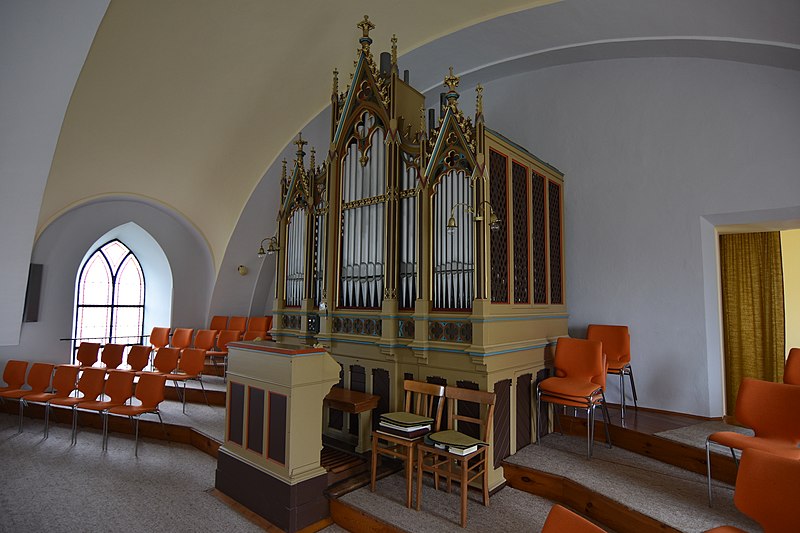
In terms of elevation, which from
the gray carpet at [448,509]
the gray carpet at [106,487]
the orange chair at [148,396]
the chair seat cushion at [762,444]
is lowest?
the gray carpet at [106,487]

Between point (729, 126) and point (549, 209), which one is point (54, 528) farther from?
point (729, 126)

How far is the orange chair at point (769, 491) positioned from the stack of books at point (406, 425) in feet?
6.97

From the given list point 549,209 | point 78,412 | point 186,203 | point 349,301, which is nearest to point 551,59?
point 549,209

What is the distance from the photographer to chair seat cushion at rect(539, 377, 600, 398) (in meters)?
4.34

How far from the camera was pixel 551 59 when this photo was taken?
6.50 metres

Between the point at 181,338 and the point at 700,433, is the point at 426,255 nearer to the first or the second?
the point at 700,433

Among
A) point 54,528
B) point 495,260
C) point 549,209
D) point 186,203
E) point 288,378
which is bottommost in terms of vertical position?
point 54,528

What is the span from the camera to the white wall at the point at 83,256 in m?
7.47

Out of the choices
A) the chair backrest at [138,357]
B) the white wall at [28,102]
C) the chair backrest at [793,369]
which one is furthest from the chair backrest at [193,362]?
the chair backrest at [793,369]

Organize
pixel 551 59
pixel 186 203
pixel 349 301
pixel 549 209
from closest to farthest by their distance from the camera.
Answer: pixel 349 301 < pixel 549 209 < pixel 551 59 < pixel 186 203

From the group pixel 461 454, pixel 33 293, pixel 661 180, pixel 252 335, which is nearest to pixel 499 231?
pixel 461 454

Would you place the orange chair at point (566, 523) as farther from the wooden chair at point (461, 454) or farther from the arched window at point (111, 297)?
the arched window at point (111, 297)

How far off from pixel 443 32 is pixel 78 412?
7.23m

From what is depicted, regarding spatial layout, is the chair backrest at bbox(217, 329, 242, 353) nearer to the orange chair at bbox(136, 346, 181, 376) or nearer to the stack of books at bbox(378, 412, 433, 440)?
the orange chair at bbox(136, 346, 181, 376)
